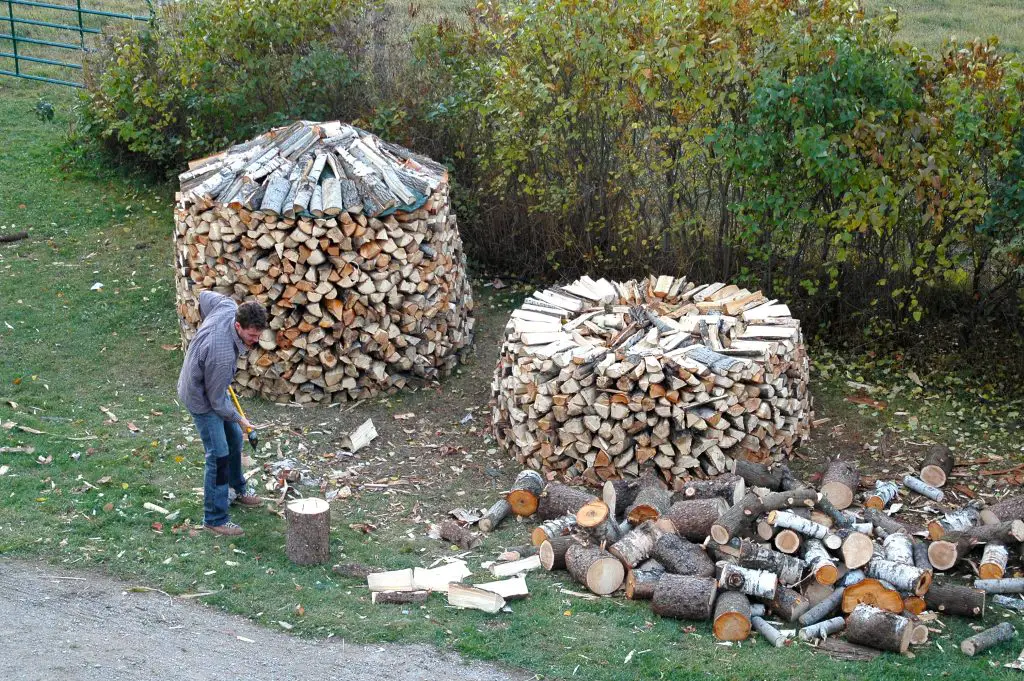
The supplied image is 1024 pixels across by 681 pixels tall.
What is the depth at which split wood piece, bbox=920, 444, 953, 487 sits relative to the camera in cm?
744

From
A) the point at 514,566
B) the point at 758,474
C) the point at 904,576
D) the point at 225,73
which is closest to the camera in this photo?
the point at 904,576

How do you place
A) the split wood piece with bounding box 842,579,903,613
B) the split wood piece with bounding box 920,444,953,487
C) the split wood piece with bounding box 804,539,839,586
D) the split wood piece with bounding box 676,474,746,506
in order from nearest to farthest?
1. the split wood piece with bounding box 842,579,903,613
2. the split wood piece with bounding box 804,539,839,586
3. the split wood piece with bounding box 676,474,746,506
4. the split wood piece with bounding box 920,444,953,487

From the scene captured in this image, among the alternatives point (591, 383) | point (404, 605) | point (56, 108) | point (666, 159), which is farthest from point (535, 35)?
point (56, 108)

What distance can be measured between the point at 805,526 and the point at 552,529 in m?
1.58

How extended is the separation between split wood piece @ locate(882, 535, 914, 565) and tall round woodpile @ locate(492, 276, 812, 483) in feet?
4.41

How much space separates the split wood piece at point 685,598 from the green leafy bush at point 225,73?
25.6ft

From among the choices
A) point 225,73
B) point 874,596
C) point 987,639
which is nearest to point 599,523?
point 874,596

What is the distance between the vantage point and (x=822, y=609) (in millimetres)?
5797

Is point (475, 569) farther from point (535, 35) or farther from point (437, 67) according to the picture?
point (437, 67)

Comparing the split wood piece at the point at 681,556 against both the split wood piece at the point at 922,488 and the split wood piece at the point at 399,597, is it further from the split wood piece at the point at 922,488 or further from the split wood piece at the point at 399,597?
the split wood piece at the point at 922,488

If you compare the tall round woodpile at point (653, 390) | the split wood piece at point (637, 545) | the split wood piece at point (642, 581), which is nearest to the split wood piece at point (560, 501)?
the tall round woodpile at point (653, 390)

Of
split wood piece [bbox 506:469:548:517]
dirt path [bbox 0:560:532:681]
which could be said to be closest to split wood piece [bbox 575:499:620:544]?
split wood piece [bbox 506:469:548:517]

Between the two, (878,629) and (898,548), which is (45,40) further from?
(878,629)

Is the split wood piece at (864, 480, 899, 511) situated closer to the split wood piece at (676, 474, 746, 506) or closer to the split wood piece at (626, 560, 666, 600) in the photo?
the split wood piece at (676, 474, 746, 506)
